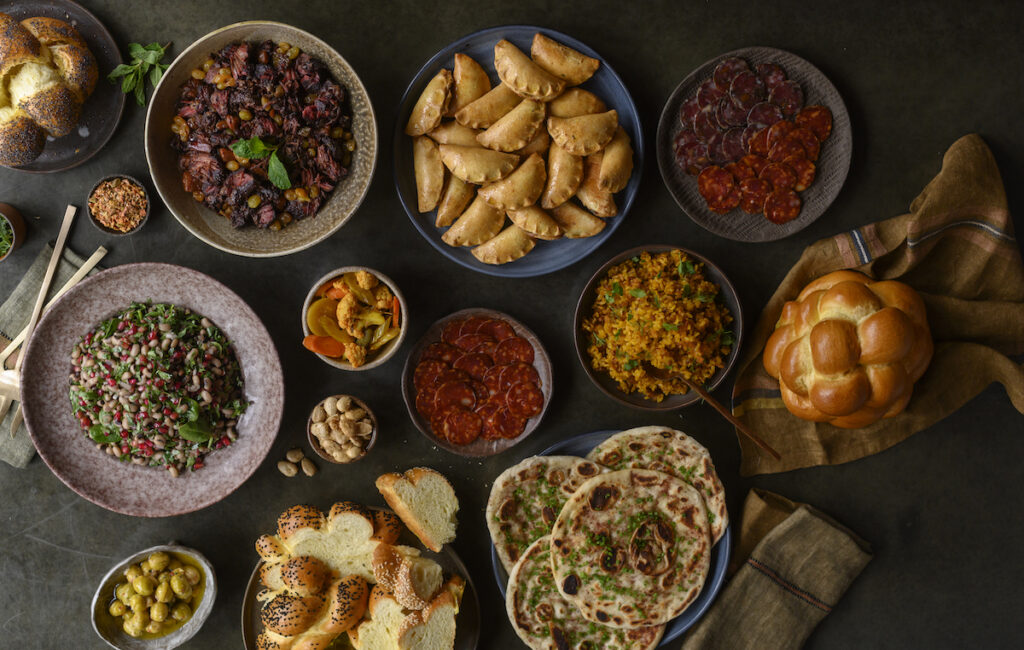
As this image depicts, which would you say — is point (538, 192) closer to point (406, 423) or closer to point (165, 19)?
point (406, 423)

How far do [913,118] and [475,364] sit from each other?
261 centimetres

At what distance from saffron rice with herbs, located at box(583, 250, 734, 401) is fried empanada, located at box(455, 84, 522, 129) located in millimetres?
948

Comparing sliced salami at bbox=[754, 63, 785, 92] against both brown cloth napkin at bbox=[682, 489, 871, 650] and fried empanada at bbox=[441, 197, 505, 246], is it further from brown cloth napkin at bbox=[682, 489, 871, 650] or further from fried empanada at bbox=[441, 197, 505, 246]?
brown cloth napkin at bbox=[682, 489, 871, 650]

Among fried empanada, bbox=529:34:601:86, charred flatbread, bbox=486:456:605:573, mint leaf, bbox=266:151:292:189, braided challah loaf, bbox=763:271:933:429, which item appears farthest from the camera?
charred flatbread, bbox=486:456:605:573

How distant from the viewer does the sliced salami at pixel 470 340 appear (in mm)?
3184

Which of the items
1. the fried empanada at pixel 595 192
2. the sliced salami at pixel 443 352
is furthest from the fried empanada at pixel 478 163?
the sliced salami at pixel 443 352

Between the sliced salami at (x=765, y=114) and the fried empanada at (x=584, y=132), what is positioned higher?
the sliced salami at (x=765, y=114)

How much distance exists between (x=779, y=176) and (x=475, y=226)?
59.3 inches

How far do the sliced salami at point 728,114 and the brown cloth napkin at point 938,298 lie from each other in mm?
750

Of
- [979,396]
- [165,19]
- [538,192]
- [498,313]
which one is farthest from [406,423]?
[979,396]

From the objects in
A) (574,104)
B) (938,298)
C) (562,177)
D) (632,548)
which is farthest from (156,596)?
(938,298)

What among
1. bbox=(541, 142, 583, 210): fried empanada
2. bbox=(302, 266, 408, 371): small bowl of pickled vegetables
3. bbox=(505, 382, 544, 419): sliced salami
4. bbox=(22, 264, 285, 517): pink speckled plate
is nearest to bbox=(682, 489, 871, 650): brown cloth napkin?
bbox=(505, 382, 544, 419): sliced salami

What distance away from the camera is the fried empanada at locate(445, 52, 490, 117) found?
9.86 ft

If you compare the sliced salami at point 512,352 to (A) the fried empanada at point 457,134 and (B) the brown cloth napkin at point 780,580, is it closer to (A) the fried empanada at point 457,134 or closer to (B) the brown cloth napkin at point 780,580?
(A) the fried empanada at point 457,134
